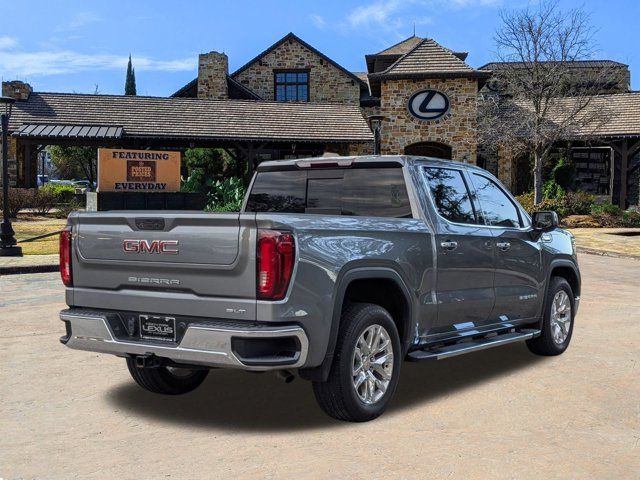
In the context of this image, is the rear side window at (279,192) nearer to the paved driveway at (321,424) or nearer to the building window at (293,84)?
the paved driveway at (321,424)

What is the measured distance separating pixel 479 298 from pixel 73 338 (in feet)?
10.6

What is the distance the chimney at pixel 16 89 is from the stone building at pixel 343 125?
0.17ft

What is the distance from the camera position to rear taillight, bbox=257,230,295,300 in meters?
4.29

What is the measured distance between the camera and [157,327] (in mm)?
4711

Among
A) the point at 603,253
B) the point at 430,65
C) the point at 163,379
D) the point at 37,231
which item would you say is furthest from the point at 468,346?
the point at 430,65

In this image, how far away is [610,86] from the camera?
4431 centimetres

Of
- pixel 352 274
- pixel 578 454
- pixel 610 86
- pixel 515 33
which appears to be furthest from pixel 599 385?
pixel 610 86

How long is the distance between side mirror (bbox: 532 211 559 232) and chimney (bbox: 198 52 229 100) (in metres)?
35.2

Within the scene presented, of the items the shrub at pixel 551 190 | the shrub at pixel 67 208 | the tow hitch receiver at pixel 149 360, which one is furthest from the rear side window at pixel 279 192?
the shrub at pixel 551 190

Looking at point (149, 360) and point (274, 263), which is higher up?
point (274, 263)

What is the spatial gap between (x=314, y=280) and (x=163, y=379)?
182 centimetres

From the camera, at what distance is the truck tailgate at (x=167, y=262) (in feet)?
14.3

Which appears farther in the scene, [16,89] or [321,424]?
[16,89]

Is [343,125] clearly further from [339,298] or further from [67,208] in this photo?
[339,298]
